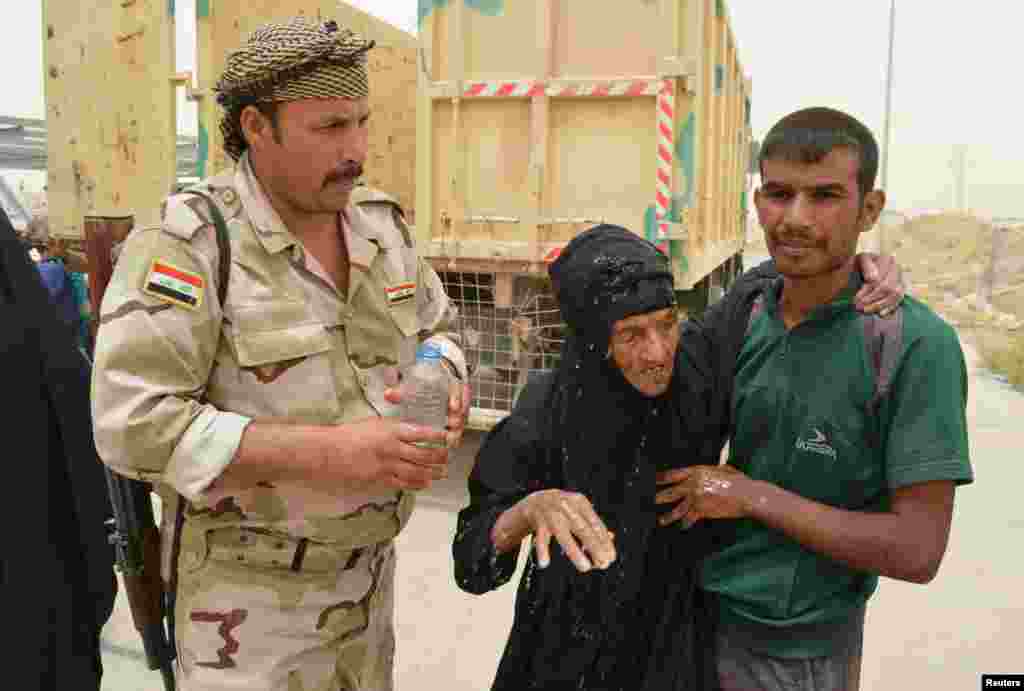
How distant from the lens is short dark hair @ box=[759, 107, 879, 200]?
1.54m

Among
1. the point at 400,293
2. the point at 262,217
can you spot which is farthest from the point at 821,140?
the point at 262,217

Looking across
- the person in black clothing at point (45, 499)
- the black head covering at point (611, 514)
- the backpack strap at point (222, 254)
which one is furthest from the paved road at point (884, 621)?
the backpack strap at point (222, 254)

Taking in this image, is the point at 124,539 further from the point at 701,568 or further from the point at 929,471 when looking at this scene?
the point at 929,471

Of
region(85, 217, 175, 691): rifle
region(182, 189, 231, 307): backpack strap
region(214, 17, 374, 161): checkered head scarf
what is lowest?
region(85, 217, 175, 691): rifle

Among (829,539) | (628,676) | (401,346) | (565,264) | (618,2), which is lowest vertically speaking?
(628,676)

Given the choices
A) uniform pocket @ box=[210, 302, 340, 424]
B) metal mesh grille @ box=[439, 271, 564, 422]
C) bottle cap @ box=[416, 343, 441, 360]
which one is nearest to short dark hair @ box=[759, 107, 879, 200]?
bottle cap @ box=[416, 343, 441, 360]

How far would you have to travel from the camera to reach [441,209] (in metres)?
4.72

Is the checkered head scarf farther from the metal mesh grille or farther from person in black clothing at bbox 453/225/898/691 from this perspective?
the metal mesh grille

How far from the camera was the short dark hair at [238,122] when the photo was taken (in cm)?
162

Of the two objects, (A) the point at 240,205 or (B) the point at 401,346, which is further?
(B) the point at 401,346

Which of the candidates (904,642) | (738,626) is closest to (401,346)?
(738,626)

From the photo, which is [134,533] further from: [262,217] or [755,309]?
[755,309]

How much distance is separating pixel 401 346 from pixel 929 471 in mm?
1014

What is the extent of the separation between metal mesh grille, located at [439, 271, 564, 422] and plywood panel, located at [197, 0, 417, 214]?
3.93 ft
